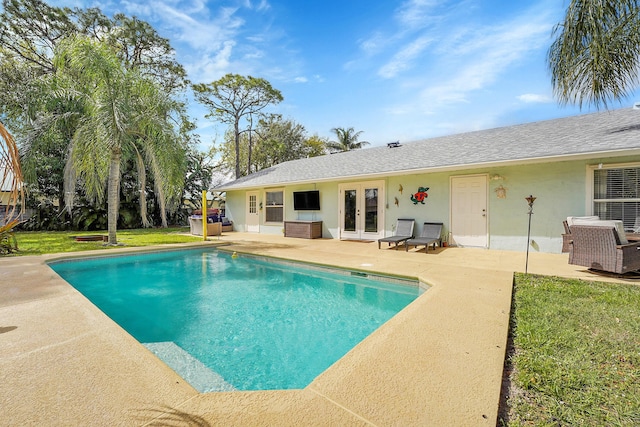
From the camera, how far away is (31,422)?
179 centimetres

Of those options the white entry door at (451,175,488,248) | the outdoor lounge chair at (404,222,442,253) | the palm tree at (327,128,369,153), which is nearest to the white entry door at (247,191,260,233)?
the outdoor lounge chair at (404,222,442,253)

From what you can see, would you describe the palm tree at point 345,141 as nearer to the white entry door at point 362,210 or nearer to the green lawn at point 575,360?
the white entry door at point 362,210

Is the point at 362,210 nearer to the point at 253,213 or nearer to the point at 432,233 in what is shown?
the point at 432,233

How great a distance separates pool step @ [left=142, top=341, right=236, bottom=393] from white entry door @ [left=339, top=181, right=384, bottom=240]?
8710mm

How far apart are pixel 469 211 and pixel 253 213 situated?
35.4 ft

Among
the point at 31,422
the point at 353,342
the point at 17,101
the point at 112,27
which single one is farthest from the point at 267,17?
the point at 112,27

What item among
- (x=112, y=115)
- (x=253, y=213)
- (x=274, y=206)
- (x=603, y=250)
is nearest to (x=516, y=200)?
(x=603, y=250)

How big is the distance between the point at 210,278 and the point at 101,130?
6.37m

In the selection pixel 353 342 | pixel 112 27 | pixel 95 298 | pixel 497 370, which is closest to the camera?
pixel 497 370

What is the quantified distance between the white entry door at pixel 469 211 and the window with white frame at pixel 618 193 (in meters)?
2.58

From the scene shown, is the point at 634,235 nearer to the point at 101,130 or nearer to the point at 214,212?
the point at 101,130

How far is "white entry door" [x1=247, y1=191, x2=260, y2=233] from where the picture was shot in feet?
51.7

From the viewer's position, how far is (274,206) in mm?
15016

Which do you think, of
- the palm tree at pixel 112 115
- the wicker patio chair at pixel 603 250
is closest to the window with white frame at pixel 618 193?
the wicker patio chair at pixel 603 250
